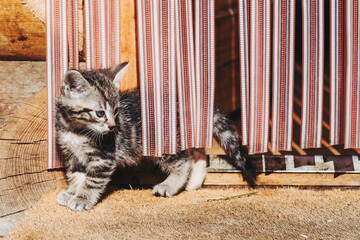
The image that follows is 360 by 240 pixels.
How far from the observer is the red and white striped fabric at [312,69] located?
9.46 feet

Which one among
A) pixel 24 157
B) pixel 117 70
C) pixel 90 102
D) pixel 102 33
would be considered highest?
pixel 102 33

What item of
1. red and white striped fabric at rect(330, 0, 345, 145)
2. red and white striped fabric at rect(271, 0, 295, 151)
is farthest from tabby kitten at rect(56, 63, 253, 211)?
red and white striped fabric at rect(330, 0, 345, 145)

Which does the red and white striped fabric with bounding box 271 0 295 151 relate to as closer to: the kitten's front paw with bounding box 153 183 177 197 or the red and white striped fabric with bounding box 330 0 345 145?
the red and white striped fabric with bounding box 330 0 345 145

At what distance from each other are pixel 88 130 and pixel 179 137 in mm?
683

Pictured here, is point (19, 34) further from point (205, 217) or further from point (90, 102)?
point (205, 217)

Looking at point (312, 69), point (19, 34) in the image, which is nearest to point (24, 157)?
point (19, 34)

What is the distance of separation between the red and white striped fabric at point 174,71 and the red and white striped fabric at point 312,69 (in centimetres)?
66

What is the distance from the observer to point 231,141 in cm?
329

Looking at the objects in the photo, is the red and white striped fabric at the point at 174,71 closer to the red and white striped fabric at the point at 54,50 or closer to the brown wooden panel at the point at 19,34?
the red and white striped fabric at the point at 54,50

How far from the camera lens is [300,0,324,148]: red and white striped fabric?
2.88 meters

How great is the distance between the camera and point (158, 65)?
114 inches

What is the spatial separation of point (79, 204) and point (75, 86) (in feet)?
2.69

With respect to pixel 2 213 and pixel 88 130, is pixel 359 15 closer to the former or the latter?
pixel 88 130

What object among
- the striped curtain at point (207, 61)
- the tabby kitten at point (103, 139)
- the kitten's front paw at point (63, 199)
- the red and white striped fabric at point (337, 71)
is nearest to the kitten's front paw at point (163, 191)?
the tabby kitten at point (103, 139)
